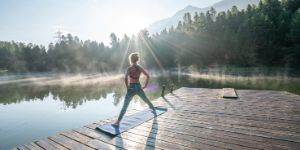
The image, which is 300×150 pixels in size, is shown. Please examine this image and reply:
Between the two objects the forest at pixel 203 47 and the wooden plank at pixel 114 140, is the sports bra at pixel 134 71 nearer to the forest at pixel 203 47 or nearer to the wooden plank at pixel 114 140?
the wooden plank at pixel 114 140

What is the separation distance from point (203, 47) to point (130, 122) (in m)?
50.1

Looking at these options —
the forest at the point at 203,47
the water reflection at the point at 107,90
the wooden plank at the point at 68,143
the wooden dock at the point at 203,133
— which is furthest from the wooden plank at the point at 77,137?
the forest at the point at 203,47

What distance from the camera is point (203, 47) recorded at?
5175 centimetres

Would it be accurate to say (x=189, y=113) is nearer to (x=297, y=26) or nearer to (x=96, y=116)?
(x=96, y=116)

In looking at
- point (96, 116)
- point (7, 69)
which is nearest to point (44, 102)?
point (96, 116)

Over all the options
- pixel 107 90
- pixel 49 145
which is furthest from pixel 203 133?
pixel 107 90

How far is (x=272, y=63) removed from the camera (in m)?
36.8

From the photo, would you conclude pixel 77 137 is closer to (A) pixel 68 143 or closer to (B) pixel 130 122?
(A) pixel 68 143

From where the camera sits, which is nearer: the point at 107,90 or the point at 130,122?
the point at 130,122

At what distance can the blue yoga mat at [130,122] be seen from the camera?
449 cm

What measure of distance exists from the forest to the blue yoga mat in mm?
35793

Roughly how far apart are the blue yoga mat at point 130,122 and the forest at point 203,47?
35.8 meters

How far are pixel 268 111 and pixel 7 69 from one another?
8680cm

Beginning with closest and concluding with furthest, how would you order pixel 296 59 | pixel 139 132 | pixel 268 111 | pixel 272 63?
pixel 139 132
pixel 268 111
pixel 296 59
pixel 272 63
